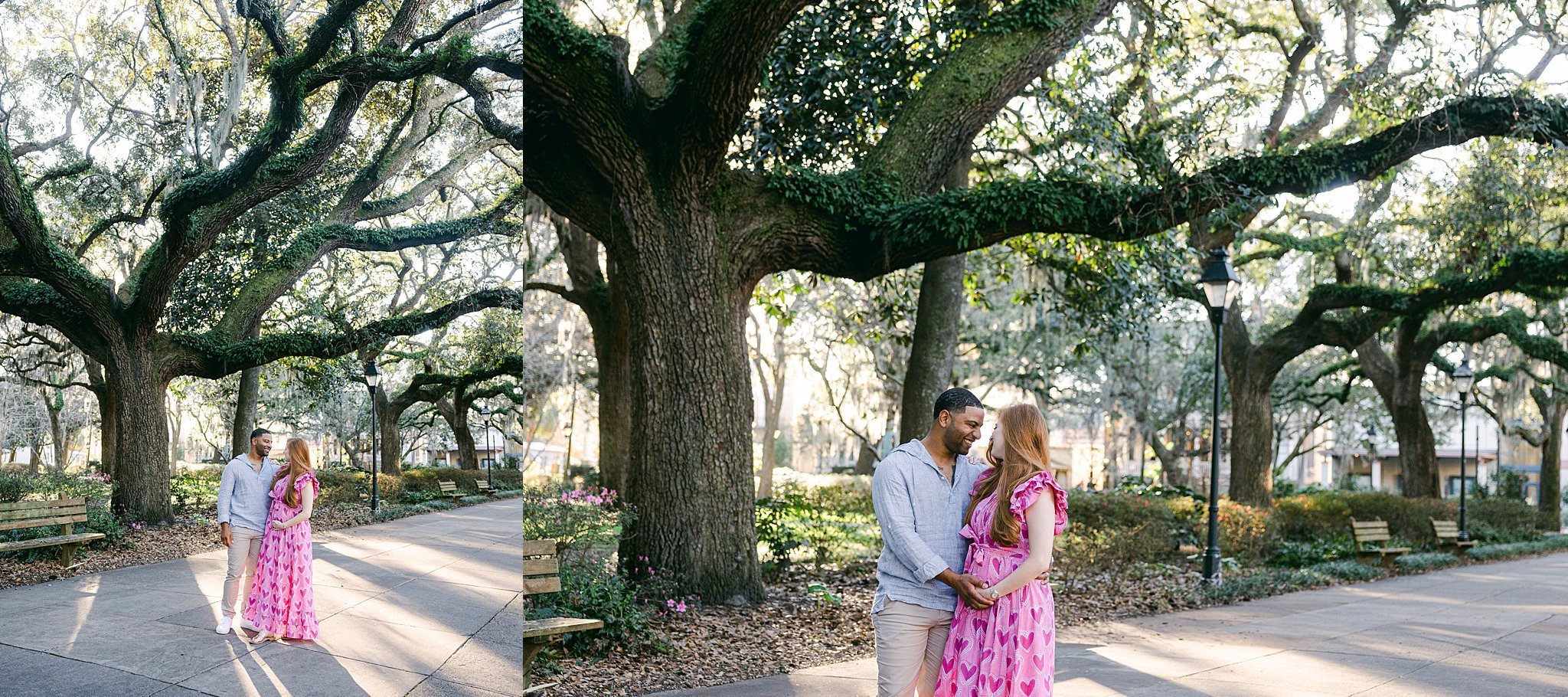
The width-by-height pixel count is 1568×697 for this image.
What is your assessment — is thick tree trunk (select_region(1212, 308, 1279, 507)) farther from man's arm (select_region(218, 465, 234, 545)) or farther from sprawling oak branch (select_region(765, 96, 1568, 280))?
man's arm (select_region(218, 465, 234, 545))

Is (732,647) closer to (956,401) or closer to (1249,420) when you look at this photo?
(956,401)

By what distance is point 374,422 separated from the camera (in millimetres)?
2873

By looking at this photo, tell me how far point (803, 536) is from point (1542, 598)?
8.36m

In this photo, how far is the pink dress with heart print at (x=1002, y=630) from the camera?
400 cm

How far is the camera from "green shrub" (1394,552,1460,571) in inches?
598

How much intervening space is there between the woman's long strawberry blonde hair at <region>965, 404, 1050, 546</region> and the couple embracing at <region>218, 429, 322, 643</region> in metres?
2.47

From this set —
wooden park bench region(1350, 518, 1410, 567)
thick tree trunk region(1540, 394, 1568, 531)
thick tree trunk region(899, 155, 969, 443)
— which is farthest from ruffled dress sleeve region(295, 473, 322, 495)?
thick tree trunk region(1540, 394, 1568, 531)

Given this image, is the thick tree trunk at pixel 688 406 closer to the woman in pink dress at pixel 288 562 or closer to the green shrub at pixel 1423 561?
the woman in pink dress at pixel 288 562

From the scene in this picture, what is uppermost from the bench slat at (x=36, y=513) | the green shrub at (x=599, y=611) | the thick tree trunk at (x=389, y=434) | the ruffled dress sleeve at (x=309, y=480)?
the thick tree trunk at (x=389, y=434)

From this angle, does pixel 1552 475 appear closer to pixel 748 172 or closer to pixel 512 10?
pixel 748 172

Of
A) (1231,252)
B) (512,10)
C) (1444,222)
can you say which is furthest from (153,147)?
(1231,252)

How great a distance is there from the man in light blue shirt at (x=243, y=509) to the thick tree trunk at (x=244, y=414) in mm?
16

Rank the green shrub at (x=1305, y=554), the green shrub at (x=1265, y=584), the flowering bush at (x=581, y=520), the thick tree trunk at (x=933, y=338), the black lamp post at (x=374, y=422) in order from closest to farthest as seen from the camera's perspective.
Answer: the black lamp post at (x=374, y=422) → the flowering bush at (x=581, y=520) → the green shrub at (x=1265, y=584) → the thick tree trunk at (x=933, y=338) → the green shrub at (x=1305, y=554)

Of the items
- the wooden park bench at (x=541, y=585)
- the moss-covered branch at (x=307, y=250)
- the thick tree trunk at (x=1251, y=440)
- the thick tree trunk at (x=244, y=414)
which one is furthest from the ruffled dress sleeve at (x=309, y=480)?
the thick tree trunk at (x=1251, y=440)
